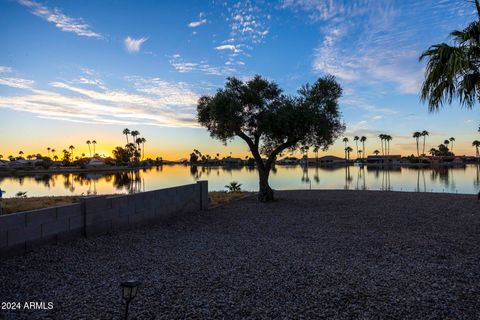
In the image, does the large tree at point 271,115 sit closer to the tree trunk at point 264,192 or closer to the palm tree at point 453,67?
the tree trunk at point 264,192

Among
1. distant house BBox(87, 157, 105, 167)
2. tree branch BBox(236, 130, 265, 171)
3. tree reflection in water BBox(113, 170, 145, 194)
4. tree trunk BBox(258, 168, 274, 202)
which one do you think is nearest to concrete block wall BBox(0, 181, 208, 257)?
tree trunk BBox(258, 168, 274, 202)

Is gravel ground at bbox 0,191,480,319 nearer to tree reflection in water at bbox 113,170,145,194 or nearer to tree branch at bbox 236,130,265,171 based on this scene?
tree branch at bbox 236,130,265,171

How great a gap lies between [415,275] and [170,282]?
5.24 m

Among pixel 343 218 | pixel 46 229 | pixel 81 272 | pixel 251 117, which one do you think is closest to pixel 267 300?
pixel 81 272

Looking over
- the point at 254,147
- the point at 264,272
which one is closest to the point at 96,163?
the point at 254,147

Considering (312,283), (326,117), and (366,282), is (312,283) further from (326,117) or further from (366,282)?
(326,117)

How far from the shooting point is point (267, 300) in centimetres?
535

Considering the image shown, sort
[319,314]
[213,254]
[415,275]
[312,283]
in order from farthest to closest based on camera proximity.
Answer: [213,254] < [415,275] < [312,283] < [319,314]

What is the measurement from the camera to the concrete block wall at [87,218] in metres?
7.78

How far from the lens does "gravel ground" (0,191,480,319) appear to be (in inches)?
198

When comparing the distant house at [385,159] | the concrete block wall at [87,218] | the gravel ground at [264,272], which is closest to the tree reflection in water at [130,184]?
the concrete block wall at [87,218]

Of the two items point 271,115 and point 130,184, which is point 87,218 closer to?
point 271,115

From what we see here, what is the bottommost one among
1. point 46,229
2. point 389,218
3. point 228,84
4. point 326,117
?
point 389,218

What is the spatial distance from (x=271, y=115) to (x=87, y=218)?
12.1 metres
